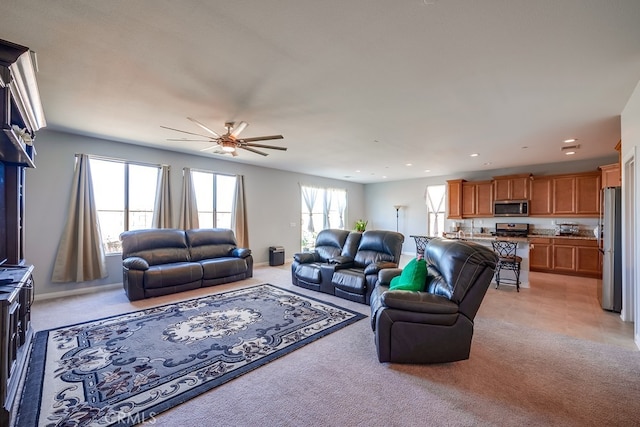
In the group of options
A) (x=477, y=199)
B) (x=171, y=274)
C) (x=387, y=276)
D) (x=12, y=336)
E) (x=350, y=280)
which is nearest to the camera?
(x=12, y=336)

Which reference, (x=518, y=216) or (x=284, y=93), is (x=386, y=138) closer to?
(x=284, y=93)

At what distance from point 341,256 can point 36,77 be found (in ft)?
15.1

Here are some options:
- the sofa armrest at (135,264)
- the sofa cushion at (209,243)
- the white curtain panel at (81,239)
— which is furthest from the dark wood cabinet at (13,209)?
the sofa cushion at (209,243)

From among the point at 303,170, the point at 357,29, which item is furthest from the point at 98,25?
the point at 303,170

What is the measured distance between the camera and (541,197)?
704 cm

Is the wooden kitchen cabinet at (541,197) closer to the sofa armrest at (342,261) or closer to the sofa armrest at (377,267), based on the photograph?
the sofa armrest at (377,267)

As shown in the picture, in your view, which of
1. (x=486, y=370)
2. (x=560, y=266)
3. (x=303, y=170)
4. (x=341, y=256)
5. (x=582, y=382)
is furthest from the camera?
(x=303, y=170)

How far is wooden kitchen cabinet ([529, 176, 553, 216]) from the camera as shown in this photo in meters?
6.93

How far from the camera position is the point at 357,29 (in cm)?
205

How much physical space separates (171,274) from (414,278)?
156 inches

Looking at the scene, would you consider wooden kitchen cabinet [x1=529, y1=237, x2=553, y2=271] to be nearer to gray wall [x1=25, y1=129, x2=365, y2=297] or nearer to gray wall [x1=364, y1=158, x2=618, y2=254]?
gray wall [x1=364, y1=158, x2=618, y2=254]

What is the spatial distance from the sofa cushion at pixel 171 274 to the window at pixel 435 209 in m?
7.27

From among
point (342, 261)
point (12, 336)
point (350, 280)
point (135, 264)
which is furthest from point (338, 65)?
point (135, 264)

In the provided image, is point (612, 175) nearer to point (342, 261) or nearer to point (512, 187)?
point (512, 187)
